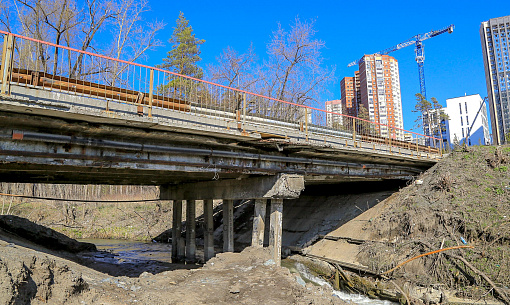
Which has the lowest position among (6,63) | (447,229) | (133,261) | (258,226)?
(133,261)

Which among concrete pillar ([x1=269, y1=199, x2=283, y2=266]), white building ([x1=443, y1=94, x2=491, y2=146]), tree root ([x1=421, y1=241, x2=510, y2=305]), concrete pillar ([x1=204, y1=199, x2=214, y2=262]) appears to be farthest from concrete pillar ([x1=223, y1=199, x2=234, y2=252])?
white building ([x1=443, y1=94, x2=491, y2=146])

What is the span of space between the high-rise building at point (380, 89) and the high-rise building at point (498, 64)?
34367 mm

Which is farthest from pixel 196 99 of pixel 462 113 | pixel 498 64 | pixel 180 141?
pixel 462 113

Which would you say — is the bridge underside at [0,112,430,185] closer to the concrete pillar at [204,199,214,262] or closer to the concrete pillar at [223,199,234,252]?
the concrete pillar at [223,199,234,252]

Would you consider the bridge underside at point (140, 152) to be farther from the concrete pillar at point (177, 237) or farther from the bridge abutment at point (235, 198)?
the concrete pillar at point (177, 237)

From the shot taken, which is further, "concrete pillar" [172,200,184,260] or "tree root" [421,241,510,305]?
"concrete pillar" [172,200,184,260]

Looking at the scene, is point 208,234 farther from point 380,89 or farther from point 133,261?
point 380,89

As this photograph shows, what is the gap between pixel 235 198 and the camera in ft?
44.9

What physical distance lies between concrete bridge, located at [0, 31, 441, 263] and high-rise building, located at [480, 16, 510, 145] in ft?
224

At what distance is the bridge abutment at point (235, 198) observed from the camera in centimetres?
1215

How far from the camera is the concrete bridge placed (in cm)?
747

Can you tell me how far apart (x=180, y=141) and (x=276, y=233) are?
4.88 metres

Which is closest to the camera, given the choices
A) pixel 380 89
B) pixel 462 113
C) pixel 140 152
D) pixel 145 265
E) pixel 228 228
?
pixel 140 152

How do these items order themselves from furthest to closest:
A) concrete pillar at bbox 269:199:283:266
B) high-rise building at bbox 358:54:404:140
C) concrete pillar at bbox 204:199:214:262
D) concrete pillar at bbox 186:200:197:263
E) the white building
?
high-rise building at bbox 358:54:404:140 < the white building < concrete pillar at bbox 186:200:197:263 < concrete pillar at bbox 204:199:214:262 < concrete pillar at bbox 269:199:283:266
